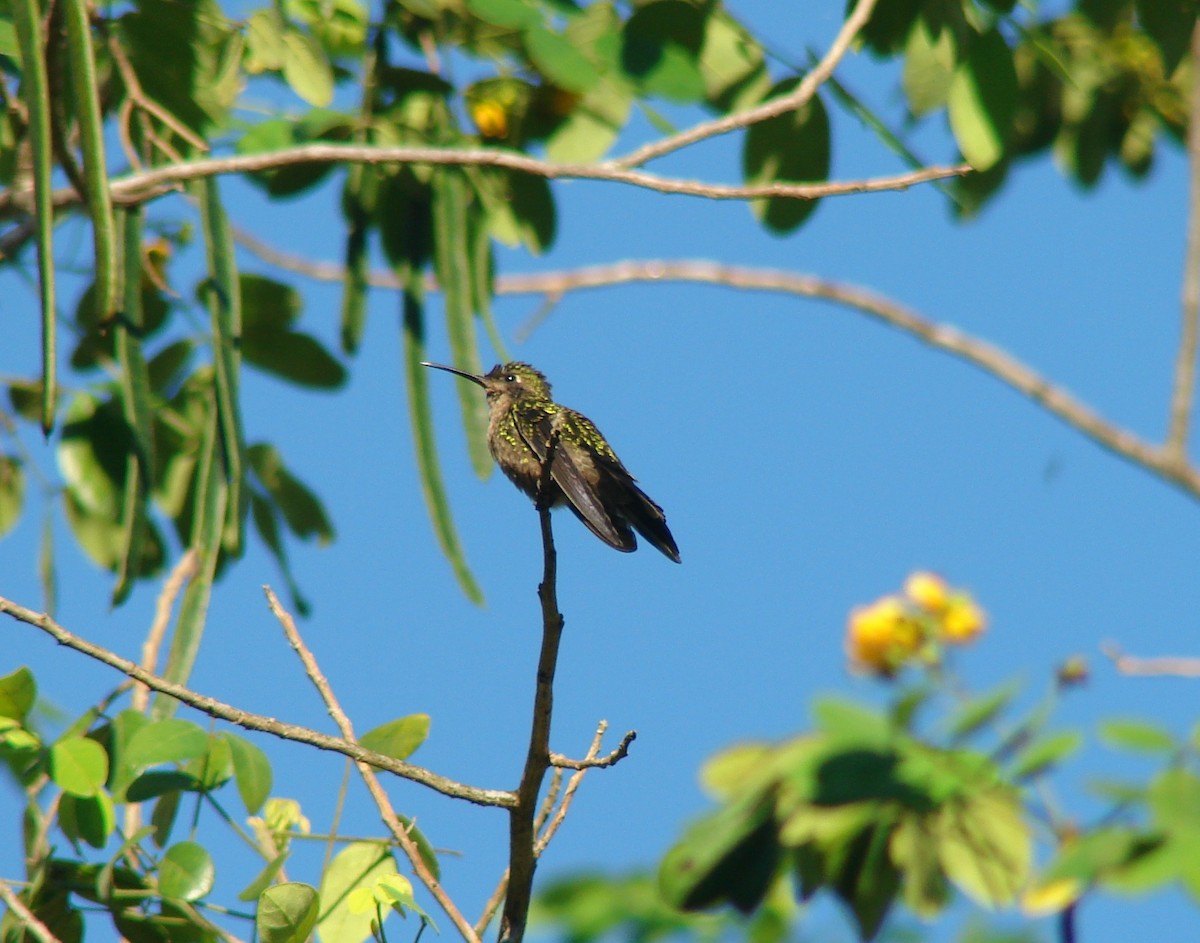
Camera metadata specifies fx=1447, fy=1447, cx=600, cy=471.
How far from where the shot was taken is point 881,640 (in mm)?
3805

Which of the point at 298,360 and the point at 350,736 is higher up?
the point at 298,360

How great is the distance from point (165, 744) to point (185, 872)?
217mm

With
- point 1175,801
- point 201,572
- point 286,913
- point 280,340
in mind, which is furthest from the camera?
point 280,340

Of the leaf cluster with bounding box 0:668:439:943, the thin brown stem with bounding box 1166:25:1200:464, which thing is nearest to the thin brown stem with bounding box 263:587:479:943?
the leaf cluster with bounding box 0:668:439:943

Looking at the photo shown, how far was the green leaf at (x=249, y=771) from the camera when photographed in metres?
2.54

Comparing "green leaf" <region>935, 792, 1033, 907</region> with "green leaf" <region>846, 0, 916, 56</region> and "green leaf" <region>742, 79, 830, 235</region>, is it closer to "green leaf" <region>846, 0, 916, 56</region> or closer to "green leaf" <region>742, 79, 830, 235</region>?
"green leaf" <region>742, 79, 830, 235</region>

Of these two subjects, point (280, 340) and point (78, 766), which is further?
point (280, 340)

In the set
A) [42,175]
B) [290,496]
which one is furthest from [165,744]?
[290,496]

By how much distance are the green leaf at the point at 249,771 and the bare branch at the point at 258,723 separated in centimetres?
29

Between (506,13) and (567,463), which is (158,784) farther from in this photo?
(506,13)

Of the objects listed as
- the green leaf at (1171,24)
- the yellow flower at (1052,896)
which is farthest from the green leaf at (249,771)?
the green leaf at (1171,24)

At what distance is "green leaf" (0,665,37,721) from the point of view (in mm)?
2430

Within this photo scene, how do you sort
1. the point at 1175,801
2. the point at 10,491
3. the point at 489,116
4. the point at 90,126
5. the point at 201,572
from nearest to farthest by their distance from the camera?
the point at 90,126 → the point at 1175,801 → the point at 201,572 → the point at 489,116 → the point at 10,491

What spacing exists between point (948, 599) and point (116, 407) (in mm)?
2360
